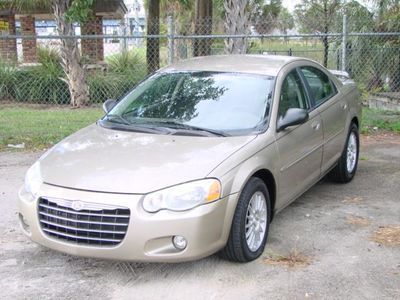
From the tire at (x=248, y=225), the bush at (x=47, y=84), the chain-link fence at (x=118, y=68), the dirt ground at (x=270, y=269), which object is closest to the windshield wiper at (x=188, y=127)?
the tire at (x=248, y=225)

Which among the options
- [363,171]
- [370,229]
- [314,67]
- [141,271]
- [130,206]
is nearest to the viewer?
[130,206]

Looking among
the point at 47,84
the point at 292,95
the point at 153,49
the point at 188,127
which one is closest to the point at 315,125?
the point at 292,95

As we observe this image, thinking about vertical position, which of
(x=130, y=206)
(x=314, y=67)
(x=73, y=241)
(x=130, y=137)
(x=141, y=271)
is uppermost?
(x=314, y=67)

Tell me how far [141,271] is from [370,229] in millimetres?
2196

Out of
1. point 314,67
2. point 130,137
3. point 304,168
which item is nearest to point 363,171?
point 314,67

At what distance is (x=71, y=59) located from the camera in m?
13.3

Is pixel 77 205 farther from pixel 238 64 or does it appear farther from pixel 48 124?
pixel 48 124

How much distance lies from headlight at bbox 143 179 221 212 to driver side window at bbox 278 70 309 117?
133 centimetres

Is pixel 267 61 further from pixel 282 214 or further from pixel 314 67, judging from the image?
pixel 282 214

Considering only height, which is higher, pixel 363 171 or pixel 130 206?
pixel 130 206

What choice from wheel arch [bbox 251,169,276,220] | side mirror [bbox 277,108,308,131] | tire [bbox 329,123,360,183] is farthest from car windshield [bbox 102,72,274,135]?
tire [bbox 329,123,360,183]

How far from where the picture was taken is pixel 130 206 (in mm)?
3793

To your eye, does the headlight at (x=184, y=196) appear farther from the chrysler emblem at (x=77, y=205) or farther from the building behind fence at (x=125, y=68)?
the building behind fence at (x=125, y=68)

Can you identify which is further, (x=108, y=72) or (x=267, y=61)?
(x=108, y=72)
